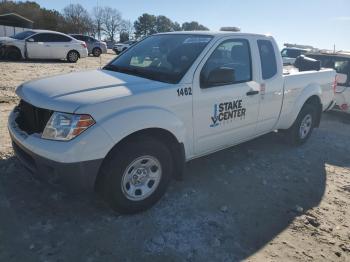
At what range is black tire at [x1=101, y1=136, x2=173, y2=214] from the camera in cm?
324

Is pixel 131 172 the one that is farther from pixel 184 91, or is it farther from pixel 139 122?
pixel 184 91

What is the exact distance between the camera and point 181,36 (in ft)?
14.6

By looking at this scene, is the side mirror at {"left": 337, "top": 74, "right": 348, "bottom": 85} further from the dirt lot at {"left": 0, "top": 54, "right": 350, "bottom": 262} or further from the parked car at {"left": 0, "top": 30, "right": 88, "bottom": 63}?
the parked car at {"left": 0, "top": 30, "right": 88, "bottom": 63}

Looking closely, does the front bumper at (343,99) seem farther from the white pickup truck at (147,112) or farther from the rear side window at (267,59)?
the rear side window at (267,59)

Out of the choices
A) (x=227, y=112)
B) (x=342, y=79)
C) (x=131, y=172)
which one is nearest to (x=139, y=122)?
(x=131, y=172)

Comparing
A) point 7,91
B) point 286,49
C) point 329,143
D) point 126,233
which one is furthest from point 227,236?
point 286,49

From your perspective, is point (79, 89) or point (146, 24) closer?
point (79, 89)

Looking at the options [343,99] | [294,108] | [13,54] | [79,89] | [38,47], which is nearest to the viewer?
[79,89]

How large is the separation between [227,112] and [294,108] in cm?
187

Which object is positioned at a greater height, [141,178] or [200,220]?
[141,178]

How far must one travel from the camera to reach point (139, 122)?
326cm

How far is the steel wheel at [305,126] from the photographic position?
6.06 metres

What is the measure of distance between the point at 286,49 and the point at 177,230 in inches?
666

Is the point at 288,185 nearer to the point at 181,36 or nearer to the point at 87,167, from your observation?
the point at 181,36
